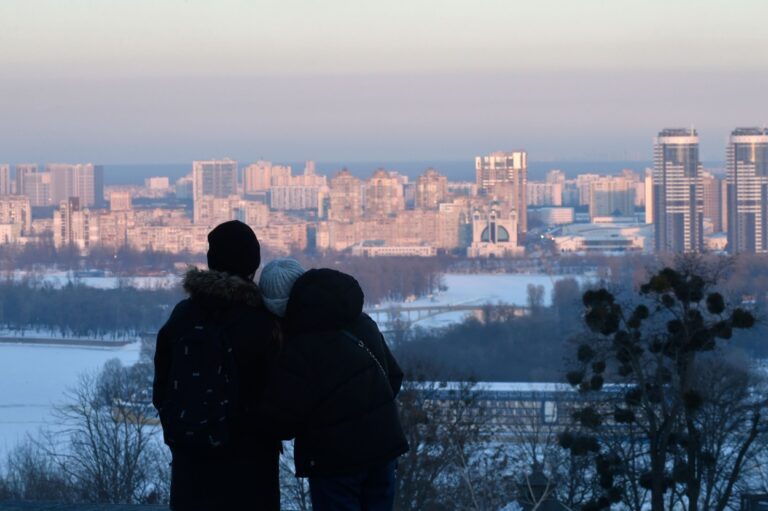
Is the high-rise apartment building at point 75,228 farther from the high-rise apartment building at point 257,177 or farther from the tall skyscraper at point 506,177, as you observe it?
the tall skyscraper at point 506,177

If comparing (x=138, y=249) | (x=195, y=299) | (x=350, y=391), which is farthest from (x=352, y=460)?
(x=138, y=249)

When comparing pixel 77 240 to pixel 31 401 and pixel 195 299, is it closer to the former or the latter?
pixel 31 401

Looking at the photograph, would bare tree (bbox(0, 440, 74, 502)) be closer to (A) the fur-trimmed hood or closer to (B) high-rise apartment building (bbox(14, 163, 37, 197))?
(A) the fur-trimmed hood

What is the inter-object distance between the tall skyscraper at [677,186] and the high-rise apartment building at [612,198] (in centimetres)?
1316

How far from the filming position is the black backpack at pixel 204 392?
2.57m

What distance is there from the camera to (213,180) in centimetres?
9419

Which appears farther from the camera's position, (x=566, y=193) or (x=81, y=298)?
(x=566, y=193)

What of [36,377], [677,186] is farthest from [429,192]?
[36,377]

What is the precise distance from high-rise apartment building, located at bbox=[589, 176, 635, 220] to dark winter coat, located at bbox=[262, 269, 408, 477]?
100438mm

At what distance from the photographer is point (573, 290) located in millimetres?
51969

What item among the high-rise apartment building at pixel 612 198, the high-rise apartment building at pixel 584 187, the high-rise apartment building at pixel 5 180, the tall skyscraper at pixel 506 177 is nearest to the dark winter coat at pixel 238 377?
the tall skyscraper at pixel 506 177

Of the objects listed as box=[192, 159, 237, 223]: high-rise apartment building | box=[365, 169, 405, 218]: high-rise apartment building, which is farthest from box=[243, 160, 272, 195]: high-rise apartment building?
box=[365, 169, 405, 218]: high-rise apartment building

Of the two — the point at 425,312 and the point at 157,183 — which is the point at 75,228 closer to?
the point at 157,183

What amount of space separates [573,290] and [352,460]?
163ft
